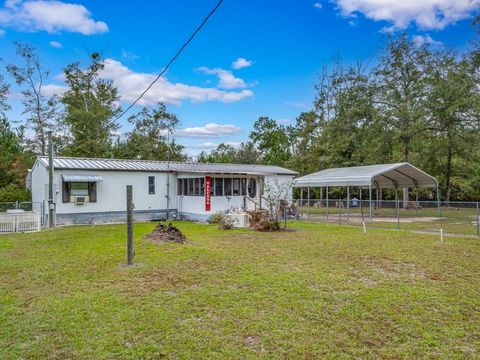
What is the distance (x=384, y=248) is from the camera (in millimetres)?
9445

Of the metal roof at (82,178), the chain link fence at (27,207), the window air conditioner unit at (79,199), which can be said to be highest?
the metal roof at (82,178)

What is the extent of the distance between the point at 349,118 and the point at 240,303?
79.3 feet

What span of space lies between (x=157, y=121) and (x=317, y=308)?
31.6 metres

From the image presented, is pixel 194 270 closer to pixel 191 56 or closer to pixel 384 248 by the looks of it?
pixel 384 248

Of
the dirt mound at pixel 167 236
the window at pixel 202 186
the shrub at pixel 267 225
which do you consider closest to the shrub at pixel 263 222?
the shrub at pixel 267 225

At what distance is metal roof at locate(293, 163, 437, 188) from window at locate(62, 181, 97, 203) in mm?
11512

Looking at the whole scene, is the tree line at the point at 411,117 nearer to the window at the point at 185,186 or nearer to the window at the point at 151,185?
the window at the point at 185,186

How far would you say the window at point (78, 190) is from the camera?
1542 centimetres

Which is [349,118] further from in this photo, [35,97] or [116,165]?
[35,97]

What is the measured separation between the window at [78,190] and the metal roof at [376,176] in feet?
37.8

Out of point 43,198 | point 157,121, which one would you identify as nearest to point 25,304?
point 43,198

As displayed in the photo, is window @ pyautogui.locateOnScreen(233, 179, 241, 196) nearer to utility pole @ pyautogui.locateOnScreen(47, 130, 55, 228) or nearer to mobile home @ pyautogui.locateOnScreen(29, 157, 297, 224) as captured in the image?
mobile home @ pyautogui.locateOnScreen(29, 157, 297, 224)

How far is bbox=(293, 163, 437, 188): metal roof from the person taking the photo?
1755 cm

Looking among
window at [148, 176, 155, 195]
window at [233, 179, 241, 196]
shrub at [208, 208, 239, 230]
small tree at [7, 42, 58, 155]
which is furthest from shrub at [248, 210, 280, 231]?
small tree at [7, 42, 58, 155]
